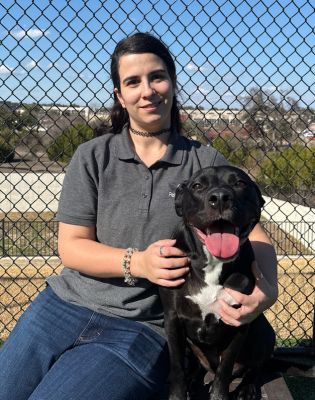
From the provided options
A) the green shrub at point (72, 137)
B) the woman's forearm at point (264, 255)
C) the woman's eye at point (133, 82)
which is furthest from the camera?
the green shrub at point (72, 137)

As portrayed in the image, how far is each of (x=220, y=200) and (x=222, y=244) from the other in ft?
0.52

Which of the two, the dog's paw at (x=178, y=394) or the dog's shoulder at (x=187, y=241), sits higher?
the dog's shoulder at (x=187, y=241)

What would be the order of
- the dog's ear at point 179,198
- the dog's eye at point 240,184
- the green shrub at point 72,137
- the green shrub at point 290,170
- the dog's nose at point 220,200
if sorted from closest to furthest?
the dog's nose at point 220,200 < the dog's eye at point 240,184 < the dog's ear at point 179,198 < the green shrub at point 72,137 < the green shrub at point 290,170

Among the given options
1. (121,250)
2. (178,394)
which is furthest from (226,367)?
(121,250)

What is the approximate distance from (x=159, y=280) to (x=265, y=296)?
1.35ft

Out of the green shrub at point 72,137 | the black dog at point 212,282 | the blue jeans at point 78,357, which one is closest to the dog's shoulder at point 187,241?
the black dog at point 212,282

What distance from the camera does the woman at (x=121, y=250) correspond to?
2.25 metres

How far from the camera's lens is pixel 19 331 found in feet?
7.94

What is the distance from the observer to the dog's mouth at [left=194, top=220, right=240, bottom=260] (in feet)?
6.34

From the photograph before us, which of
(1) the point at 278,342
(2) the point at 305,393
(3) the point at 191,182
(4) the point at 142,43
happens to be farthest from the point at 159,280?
(1) the point at 278,342

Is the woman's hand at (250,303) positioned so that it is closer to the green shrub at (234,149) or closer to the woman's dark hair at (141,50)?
the woman's dark hair at (141,50)

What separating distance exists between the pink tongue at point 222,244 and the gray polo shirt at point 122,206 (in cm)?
45

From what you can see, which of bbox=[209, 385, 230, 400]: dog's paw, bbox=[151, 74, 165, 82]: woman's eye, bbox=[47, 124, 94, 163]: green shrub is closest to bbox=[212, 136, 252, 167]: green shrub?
bbox=[47, 124, 94, 163]: green shrub

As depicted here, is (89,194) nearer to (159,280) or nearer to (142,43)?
(159,280)
